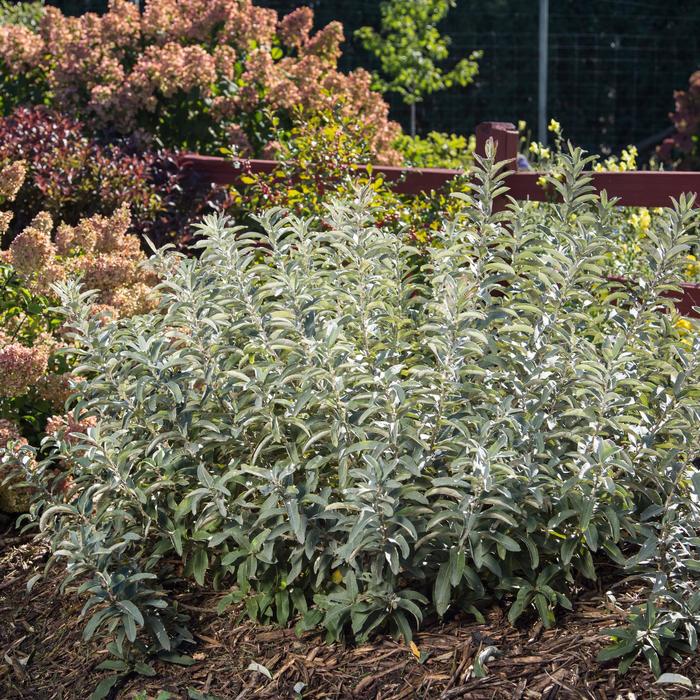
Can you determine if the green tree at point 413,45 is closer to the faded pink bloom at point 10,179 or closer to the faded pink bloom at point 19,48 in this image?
the faded pink bloom at point 19,48

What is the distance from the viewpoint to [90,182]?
5.61 meters

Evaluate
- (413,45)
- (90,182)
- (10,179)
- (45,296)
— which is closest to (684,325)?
(45,296)

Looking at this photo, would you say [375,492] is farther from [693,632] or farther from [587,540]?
[693,632]

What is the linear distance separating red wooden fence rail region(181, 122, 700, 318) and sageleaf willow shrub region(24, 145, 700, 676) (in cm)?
79

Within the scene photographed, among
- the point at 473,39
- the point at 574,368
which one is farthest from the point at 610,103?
the point at 574,368

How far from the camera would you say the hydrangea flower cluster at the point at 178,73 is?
Result: 6.32 m

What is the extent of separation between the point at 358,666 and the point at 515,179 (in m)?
2.78

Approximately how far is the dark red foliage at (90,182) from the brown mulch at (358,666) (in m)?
2.95

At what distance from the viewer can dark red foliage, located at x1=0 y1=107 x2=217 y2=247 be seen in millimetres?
5527

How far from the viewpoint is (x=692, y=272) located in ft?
18.2

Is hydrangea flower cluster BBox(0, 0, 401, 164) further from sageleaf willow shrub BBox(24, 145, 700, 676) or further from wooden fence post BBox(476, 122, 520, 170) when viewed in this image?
sageleaf willow shrub BBox(24, 145, 700, 676)

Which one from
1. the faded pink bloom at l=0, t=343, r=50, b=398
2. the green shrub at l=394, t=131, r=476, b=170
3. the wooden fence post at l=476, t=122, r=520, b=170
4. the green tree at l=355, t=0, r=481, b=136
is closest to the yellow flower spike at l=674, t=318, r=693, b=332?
the wooden fence post at l=476, t=122, r=520, b=170

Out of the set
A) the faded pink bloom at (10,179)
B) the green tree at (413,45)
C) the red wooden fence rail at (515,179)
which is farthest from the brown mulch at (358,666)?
the green tree at (413,45)

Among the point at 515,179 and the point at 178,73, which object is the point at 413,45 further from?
the point at 515,179
